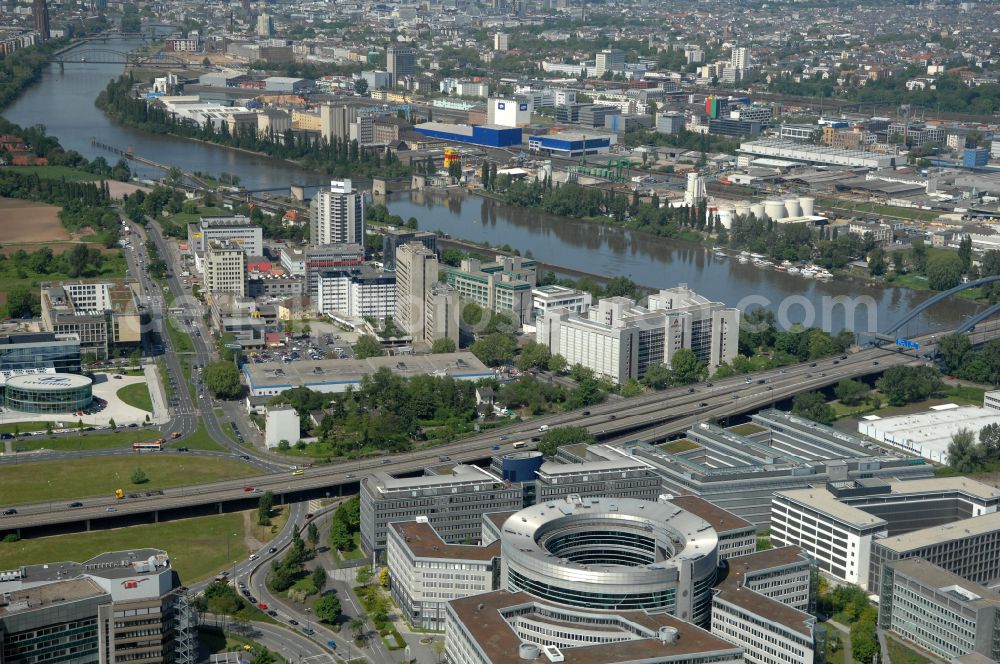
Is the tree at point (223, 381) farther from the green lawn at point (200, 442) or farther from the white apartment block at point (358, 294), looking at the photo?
the white apartment block at point (358, 294)

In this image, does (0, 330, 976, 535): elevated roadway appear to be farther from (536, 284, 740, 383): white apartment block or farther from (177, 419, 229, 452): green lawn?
(177, 419, 229, 452): green lawn

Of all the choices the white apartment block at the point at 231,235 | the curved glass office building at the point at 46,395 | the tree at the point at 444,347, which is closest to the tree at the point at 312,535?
the curved glass office building at the point at 46,395

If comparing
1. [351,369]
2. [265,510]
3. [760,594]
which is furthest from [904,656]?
[351,369]

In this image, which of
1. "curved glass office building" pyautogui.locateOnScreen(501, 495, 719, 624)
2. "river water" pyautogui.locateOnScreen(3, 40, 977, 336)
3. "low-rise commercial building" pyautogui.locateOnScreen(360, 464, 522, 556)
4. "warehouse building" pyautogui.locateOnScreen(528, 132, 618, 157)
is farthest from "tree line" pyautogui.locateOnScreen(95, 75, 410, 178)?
"curved glass office building" pyautogui.locateOnScreen(501, 495, 719, 624)

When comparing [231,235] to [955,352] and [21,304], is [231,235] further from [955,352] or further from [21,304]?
[955,352]

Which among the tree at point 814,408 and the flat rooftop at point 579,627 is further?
the tree at point 814,408

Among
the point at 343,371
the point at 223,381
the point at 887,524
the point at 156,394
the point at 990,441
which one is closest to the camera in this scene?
the point at 887,524

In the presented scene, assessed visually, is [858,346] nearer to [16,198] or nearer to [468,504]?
[468,504]
